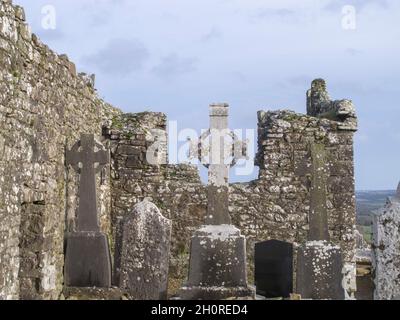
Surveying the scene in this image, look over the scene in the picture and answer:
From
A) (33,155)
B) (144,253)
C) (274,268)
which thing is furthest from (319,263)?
(33,155)

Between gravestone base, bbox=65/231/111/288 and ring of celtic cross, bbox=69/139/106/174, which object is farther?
ring of celtic cross, bbox=69/139/106/174

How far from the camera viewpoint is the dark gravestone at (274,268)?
9.98 m

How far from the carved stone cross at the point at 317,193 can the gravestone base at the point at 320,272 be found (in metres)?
0.16

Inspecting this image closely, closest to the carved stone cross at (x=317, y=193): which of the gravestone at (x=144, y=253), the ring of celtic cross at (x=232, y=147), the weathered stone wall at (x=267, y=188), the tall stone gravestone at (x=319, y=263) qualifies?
the tall stone gravestone at (x=319, y=263)

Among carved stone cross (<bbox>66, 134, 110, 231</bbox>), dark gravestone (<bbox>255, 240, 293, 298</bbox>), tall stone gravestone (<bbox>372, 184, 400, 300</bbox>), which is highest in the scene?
carved stone cross (<bbox>66, 134, 110, 231</bbox>)

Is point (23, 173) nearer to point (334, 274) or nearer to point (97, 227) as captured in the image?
point (97, 227)

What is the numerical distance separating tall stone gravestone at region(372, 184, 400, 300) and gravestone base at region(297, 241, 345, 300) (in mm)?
1705

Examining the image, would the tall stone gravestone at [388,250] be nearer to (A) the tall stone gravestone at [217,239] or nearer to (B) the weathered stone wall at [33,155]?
(A) the tall stone gravestone at [217,239]

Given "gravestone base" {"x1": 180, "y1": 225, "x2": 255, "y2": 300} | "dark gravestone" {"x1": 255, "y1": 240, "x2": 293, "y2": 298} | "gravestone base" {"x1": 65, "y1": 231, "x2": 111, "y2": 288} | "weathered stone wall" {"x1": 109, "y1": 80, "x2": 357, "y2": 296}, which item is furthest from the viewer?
"weathered stone wall" {"x1": 109, "y1": 80, "x2": 357, "y2": 296}

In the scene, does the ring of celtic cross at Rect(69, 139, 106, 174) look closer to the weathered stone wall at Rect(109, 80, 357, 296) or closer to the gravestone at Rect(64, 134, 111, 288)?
the gravestone at Rect(64, 134, 111, 288)

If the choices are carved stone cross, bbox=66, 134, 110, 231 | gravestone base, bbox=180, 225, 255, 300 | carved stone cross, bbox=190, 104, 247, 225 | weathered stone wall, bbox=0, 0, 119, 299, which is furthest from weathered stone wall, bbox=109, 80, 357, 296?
gravestone base, bbox=180, 225, 255, 300

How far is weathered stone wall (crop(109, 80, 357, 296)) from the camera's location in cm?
1215

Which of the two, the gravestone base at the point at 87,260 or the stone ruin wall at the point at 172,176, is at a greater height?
the stone ruin wall at the point at 172,176

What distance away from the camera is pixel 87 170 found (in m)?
9.16
